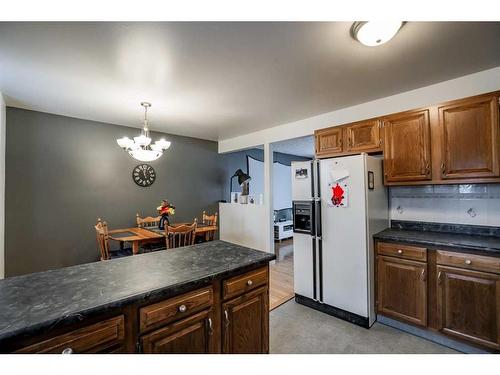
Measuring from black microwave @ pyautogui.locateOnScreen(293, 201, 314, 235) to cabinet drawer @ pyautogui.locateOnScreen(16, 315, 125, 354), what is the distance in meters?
1.96

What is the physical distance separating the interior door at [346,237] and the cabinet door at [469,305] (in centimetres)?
56

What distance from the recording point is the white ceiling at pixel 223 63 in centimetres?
150

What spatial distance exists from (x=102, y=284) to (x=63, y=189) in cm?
282

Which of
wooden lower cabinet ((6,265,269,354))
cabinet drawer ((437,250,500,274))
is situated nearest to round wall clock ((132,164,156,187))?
wooden lower cabinet ((6,265,269,354))

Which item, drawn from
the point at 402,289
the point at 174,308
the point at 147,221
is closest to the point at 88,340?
the point at 174,308

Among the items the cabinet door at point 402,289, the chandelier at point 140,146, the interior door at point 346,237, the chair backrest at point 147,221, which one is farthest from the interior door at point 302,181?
the chair backrest at point 147,221

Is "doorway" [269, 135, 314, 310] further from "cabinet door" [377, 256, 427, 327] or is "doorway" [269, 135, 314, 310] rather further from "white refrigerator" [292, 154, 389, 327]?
"cabinet door" [377, 256, 427, 327]

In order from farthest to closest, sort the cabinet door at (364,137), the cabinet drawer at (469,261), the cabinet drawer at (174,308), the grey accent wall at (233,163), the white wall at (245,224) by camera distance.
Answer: the grey accent wall at (233,163) → the white wall at (245,224) → the cabinet door at (364,137) → the cabinet drawer at (469,261) → the cabinet drawer at (174,308)

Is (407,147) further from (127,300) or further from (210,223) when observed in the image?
(210,223)

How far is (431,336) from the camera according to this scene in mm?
1961

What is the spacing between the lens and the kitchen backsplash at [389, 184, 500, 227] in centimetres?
204

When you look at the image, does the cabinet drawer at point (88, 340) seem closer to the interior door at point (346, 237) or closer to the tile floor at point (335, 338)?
the tile floor at point (335, 338)
